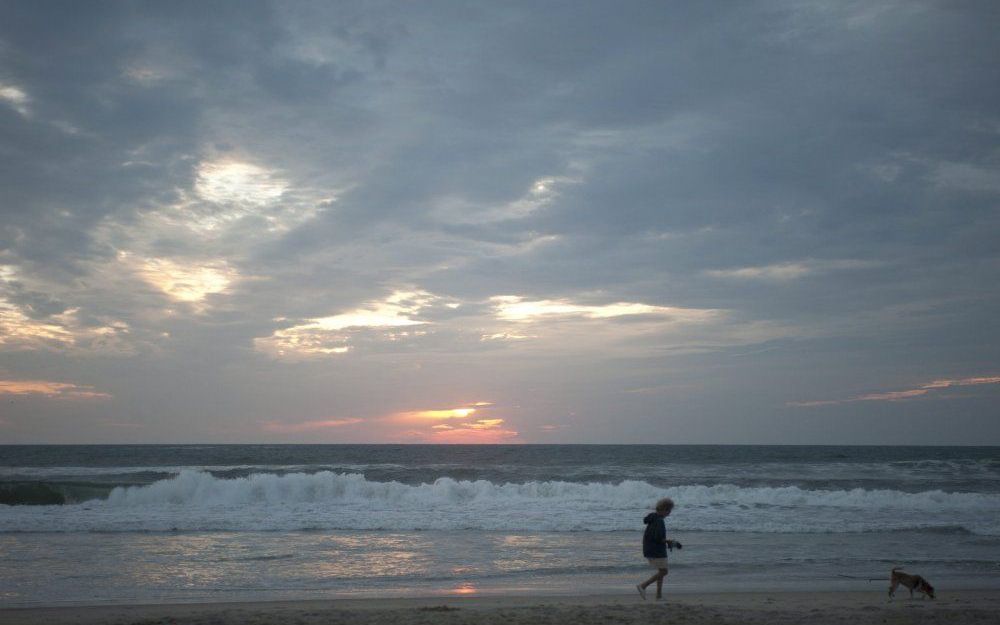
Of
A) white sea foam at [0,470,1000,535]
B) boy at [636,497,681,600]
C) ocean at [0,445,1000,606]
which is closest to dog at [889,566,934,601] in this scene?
ocean at [0,445,1000,606]

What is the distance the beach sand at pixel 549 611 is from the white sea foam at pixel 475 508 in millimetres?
7958

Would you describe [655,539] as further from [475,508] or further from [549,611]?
[475,508]

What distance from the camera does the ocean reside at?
12.0m

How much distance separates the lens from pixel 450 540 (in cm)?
1677

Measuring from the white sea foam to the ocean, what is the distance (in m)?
0.08

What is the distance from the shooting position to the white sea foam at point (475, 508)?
18.7 metres

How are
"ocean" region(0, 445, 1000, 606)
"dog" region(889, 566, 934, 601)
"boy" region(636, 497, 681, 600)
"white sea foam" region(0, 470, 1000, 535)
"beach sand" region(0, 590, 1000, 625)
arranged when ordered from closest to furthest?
1. "beach sand" region(0, 590, 1000, 625)
2. "boy" region(636, 497, 681, 600)
3. "dog" region(889, 566, 934, 601)
4. "ocean" region(0, 445, 1000, 606)
5. "white sea foam" region(0, 470, 1000, 535)

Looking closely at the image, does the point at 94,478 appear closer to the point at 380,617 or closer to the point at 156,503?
the point at 156,503

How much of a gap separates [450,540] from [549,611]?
7799 millimetres

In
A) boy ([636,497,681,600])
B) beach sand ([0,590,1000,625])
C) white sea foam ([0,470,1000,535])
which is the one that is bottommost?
white sea foam ([0,470,1000,535])

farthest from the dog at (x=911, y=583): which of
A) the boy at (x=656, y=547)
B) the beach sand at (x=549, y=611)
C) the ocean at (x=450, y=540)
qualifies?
the boy at (x=656, y=547)

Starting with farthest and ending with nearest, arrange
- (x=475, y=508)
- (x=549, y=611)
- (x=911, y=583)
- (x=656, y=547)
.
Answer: (x=475, y=508), (x=911, y=583), (x=656, y=547), (x=549, y=611)

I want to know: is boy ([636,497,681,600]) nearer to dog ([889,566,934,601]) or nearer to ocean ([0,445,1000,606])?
ocean ([0,445,1000,606])

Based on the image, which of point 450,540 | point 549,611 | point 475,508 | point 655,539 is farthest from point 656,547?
point 475,508
